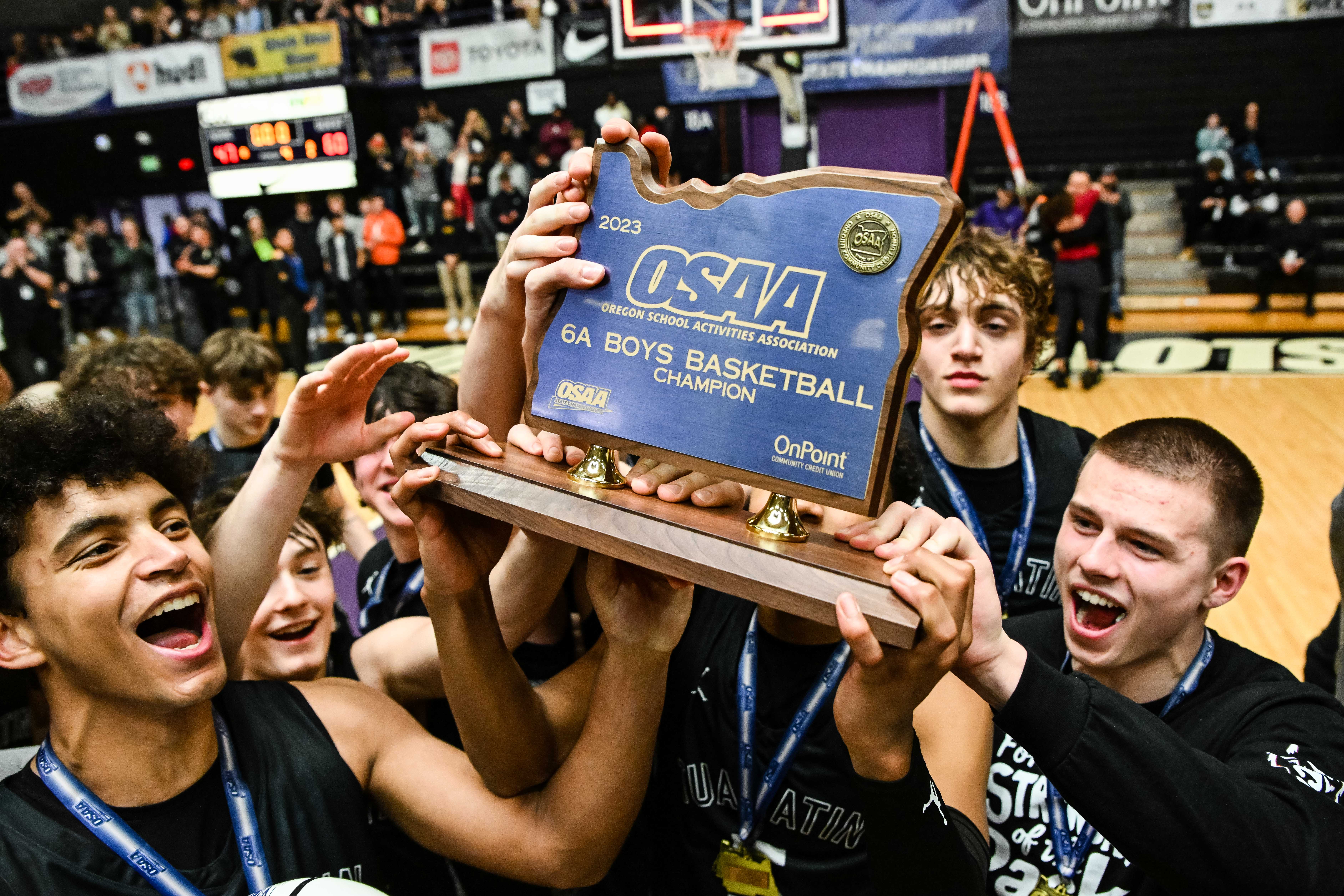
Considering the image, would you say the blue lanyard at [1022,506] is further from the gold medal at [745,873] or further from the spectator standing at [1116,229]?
the spectator standing at [1116,229]

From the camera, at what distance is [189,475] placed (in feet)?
6.40

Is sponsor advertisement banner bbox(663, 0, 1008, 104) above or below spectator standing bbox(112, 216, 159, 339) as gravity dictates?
above

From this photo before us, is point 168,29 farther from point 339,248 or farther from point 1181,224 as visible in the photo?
point 1181,224

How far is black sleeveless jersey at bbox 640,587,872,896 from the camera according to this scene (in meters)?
1.79

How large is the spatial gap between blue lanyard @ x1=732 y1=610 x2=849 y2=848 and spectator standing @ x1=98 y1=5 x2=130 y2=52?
1850cm

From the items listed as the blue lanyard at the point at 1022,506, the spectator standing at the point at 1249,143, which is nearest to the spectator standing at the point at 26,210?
the blue lanyard at the point at 1022,506

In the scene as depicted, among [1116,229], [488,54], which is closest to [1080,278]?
[1116,229]

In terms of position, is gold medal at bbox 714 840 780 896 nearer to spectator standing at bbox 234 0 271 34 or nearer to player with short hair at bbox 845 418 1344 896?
player with short hair at bbox 845 418 1344 896

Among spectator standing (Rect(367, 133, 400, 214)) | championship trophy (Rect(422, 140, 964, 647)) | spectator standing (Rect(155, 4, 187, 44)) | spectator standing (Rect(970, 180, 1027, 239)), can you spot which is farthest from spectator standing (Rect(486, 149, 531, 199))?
championship trophy (Rect(422, 140, 964, 647))

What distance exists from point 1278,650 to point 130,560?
4879 mm

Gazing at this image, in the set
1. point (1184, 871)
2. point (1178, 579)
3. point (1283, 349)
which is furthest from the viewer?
point (1283, 349)

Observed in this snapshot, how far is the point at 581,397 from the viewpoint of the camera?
164 centimetres

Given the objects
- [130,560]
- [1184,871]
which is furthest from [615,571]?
[1184,871]

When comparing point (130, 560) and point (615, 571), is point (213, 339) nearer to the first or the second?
point (130, 560)
